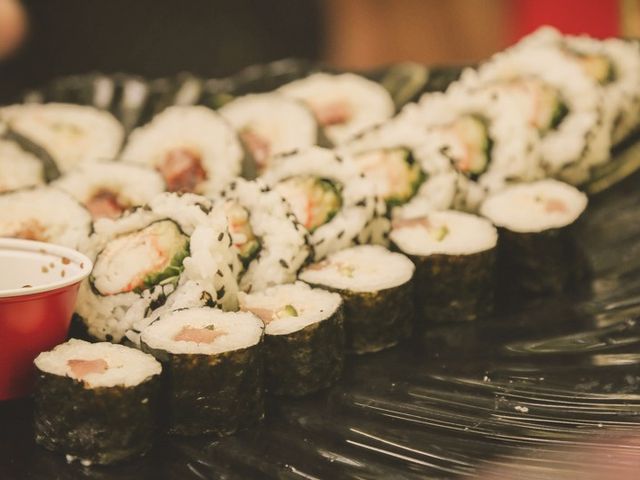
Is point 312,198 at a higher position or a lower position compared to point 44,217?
higher

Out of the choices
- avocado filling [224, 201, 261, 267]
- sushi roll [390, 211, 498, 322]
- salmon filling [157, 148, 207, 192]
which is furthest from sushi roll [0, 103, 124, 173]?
sushi roll [390, 211, 498, 322]

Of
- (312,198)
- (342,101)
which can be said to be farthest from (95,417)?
(342,101)

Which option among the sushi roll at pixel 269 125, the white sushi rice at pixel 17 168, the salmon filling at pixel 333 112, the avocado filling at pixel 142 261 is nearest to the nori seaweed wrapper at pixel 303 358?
the avocado filling at pixel 142 261

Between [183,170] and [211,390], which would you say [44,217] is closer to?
[183,170]

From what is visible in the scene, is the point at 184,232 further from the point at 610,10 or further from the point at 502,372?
the point at 610,10

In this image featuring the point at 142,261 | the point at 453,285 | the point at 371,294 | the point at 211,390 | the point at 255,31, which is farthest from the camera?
the point at 255,31

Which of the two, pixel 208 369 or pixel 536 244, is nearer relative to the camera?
pixel 208 369
